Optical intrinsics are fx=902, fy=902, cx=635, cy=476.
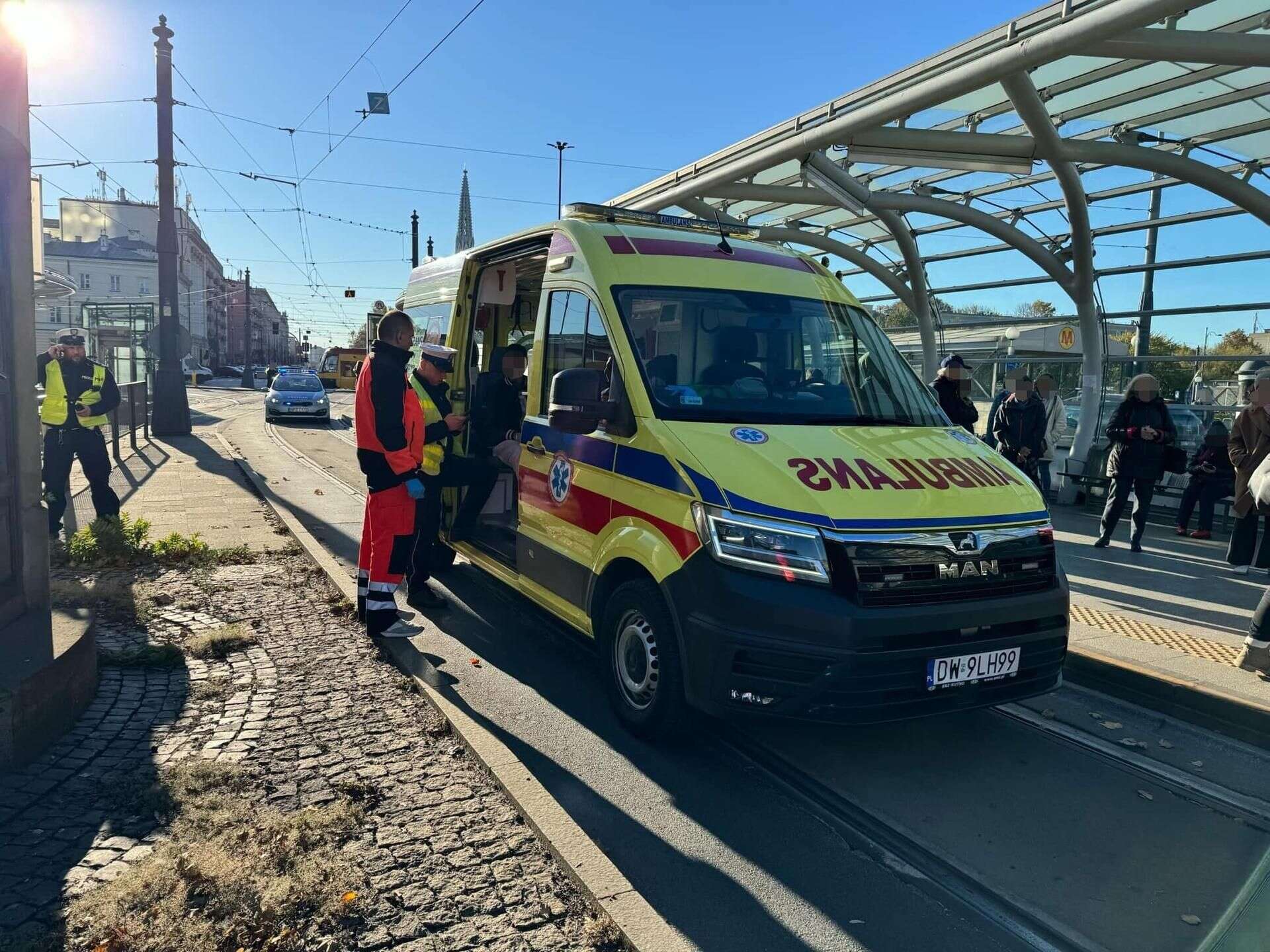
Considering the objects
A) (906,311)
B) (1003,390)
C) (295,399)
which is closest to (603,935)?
(1003,390)

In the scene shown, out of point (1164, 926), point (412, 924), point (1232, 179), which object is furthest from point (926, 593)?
point (1232, 179)

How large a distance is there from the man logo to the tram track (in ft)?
3.44

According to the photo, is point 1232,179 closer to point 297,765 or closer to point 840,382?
point 840,382

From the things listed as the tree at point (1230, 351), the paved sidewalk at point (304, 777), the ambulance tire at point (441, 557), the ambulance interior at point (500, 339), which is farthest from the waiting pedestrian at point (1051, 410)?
the paved sidewalk at point (304, 777)

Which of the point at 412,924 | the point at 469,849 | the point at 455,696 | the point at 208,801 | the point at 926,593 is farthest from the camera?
the point at 455,696

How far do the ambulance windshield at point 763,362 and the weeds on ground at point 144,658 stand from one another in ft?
10.4

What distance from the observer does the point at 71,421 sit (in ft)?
27.0

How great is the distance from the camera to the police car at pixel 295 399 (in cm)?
2495

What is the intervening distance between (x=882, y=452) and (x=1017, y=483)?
717mm

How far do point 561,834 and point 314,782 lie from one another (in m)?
1.17

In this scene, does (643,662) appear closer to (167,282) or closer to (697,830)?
(697,830)

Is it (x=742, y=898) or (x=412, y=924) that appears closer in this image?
(x=412, y=924)

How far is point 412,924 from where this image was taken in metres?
2.86

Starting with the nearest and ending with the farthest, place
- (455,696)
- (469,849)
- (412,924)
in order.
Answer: (412,924) < (469,849) < (455,696)
